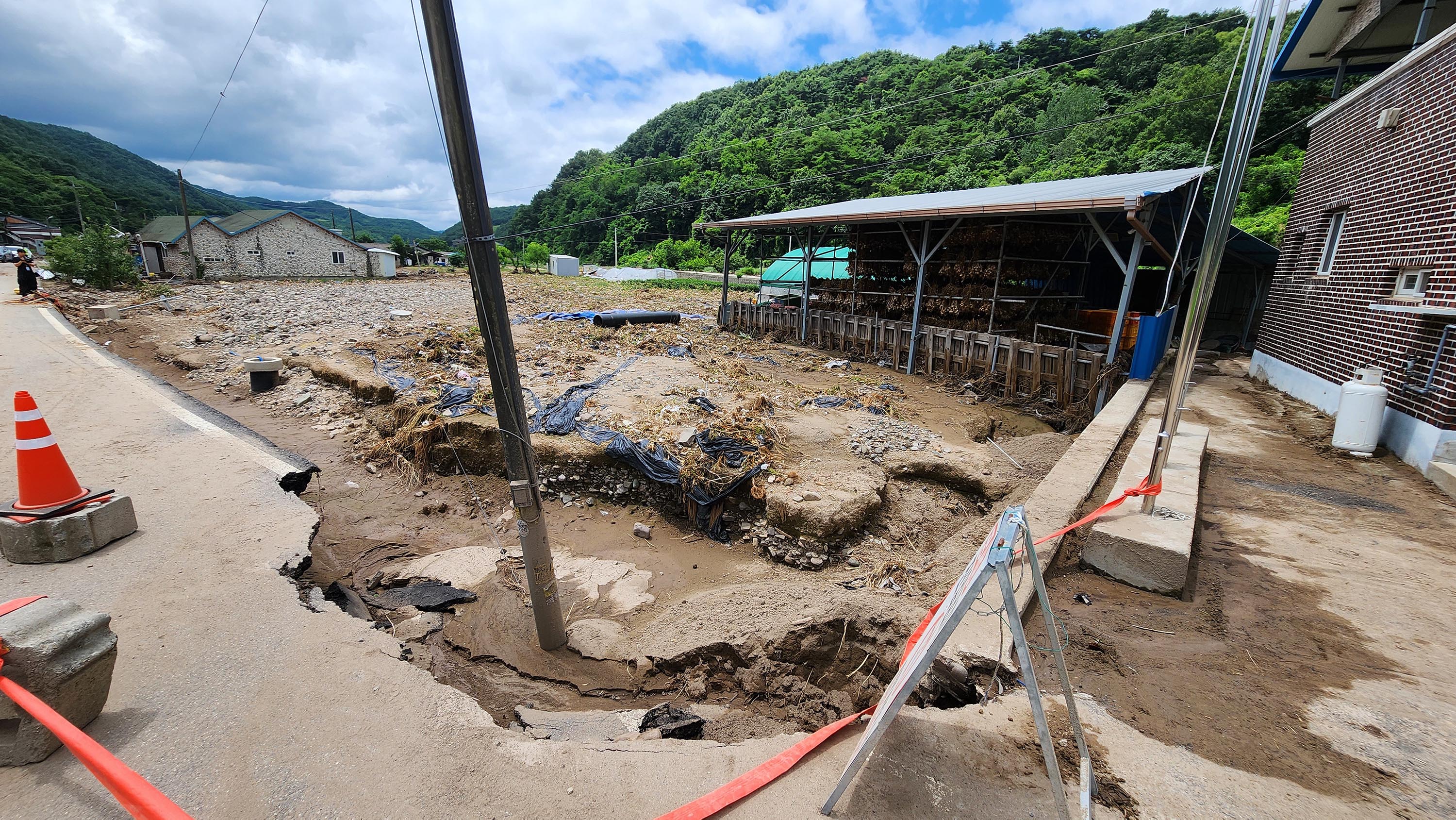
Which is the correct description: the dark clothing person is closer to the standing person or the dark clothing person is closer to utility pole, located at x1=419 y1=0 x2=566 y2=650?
the standing person

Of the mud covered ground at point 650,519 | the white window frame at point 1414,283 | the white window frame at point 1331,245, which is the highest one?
the white window frame at point 1331,245

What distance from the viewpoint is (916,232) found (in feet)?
45.7

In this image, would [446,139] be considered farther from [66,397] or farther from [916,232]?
[916,232]

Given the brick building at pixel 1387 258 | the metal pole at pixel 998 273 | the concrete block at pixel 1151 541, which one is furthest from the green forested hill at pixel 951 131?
the concrete block at pixel 1151 541

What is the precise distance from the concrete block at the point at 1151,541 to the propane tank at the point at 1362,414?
3.19 m

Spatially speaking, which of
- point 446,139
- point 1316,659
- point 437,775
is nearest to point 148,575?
point 437,775

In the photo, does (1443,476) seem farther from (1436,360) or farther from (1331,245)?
(1331,245)

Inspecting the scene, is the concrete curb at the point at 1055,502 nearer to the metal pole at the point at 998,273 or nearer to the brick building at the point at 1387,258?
the brick building at the point at 1387,258

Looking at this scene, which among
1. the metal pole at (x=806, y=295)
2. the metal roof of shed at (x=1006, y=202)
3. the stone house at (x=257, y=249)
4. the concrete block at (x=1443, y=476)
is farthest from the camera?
the stone house at (x=257, y=249)

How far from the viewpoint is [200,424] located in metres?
6.37

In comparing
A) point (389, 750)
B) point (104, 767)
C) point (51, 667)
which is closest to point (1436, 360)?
point (389, 750)

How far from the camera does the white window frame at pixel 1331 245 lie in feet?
27.6

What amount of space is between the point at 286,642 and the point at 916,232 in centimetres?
1431

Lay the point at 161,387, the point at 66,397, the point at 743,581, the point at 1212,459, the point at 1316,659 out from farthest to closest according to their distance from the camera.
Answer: the point at 161,387, the point at 66,397, the point at 1212,459, the point at 743,581, the point at 1316,659
